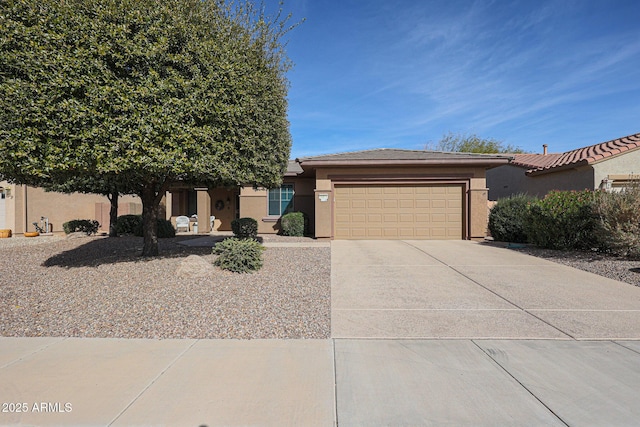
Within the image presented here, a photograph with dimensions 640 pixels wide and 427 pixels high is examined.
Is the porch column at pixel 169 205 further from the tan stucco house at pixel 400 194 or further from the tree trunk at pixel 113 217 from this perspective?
the tan stucco house at pixel 400 194

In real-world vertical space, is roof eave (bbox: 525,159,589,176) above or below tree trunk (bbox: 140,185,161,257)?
above

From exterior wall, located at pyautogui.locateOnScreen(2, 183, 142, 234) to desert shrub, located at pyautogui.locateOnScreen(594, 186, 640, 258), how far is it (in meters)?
21.0

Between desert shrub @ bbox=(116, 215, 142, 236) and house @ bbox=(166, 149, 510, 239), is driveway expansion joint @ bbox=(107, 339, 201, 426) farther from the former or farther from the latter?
desert shrub @ bbox=(116, 215, 142, 236)

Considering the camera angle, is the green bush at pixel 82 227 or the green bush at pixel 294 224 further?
the green bush at pixel 294 224

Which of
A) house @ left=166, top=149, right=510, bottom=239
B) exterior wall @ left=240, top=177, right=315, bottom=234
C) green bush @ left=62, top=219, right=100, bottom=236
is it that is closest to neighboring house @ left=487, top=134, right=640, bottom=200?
house @ left=166, top=149, right=510, bottom=239

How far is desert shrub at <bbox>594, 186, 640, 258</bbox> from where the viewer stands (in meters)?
9.04

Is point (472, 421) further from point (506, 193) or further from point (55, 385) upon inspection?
point (506, 193)

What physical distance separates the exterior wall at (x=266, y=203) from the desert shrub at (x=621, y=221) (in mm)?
11379

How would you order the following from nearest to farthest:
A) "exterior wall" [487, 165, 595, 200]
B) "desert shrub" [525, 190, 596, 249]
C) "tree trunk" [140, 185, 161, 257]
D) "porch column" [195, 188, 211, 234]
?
"tree trunk" [140, 185, 161, 257], "desert shrub" [525, 190, 596, 249], "exterior wall" [487, 165, 595, 200], "porch column" [195, 188, 211, 234]

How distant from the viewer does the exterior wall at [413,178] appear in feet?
47.3

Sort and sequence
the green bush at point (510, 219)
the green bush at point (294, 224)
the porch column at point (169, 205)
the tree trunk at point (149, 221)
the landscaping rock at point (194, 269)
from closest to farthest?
1. the landscaping rock at point (194, 269)
2. the tree trunk at point (149, 221)
3. the green bush at point (510, 219)
4. the green bush at point (294, 224)
5. the porch column at point (169, 205)

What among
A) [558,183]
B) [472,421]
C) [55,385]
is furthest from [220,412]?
[558,183]

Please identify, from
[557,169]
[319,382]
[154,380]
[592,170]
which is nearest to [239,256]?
[154,380]

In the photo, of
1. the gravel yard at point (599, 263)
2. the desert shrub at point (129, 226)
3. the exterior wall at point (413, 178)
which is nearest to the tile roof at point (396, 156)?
the exterior wall at point (413, 178)
